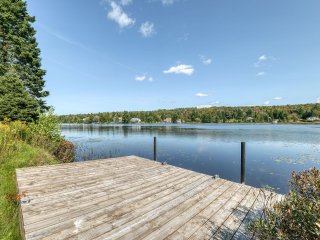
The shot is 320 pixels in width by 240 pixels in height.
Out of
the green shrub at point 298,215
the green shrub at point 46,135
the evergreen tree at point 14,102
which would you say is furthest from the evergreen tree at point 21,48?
the green shrub at point 298,215

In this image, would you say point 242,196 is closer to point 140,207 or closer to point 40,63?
point 140,207

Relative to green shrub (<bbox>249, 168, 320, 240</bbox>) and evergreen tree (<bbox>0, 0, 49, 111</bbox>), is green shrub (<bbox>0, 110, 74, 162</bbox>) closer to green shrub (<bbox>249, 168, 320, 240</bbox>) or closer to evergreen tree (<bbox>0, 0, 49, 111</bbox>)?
evergreen tree (<bbox>0, 0, 49, 111</bbox>)

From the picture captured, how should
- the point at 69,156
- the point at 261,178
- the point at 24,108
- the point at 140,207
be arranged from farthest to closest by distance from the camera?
the point at 24,108
the point at 69,156
the point at 261,178
the point at 140,207

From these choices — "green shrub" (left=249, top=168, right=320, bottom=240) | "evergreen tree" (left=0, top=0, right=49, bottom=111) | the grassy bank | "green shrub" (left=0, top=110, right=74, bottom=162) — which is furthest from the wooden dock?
"evergreen tree" (left=0, top=0, right=49, bottom=111)

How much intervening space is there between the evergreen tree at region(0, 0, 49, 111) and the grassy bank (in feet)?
21.7

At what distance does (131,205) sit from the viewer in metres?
4.10

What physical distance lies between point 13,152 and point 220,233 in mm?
8308

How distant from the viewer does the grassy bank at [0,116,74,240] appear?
14.1ft

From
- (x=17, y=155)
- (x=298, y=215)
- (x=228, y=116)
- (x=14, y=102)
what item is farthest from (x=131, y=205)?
(x=228, y=116)

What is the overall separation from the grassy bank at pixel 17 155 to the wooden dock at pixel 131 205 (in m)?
0.47

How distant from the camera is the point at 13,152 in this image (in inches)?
315

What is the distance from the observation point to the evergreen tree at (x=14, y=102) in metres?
14.1

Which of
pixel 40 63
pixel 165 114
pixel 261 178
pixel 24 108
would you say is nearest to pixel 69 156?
pixel 24 108

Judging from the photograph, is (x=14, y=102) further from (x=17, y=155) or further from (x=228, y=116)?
(x=228, y=116)
